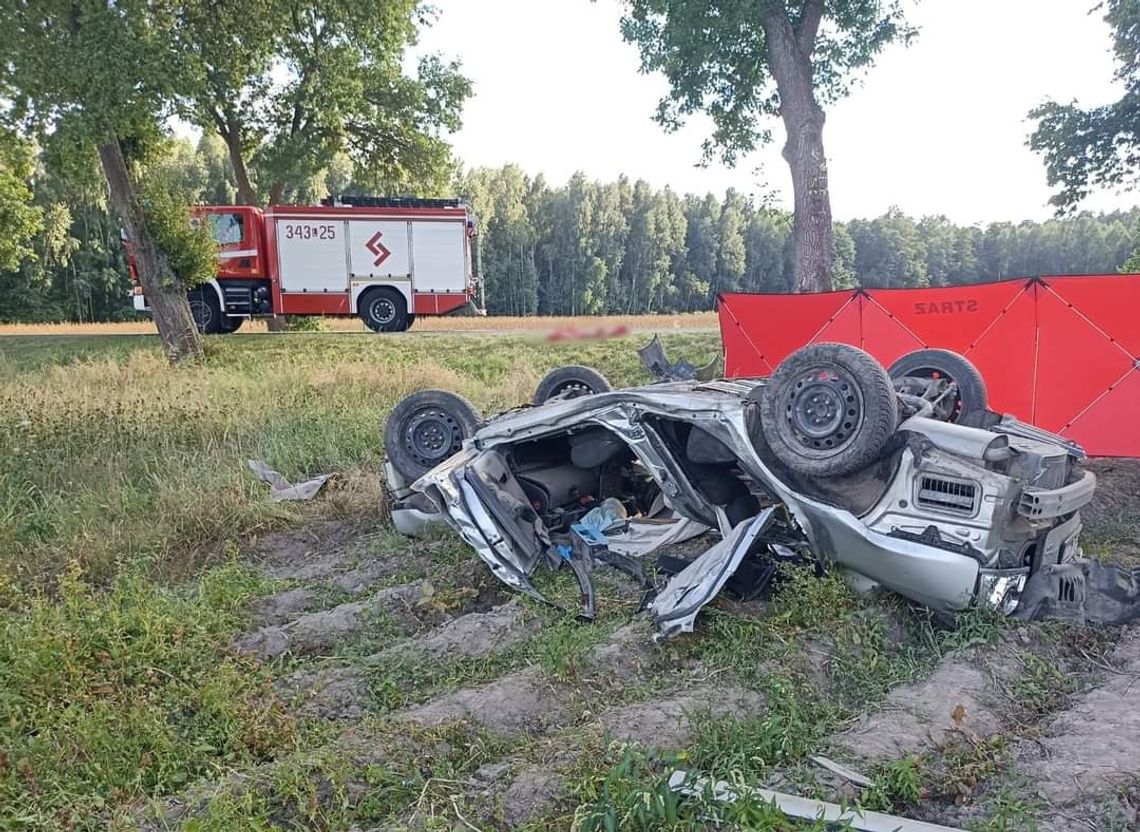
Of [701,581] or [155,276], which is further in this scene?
[155,276]

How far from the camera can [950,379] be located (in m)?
5.05

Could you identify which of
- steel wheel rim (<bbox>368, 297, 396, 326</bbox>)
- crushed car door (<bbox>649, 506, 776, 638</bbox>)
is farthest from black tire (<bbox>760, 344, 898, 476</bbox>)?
steel wheel rim (<bbox>368, 297, 396, 326</bbox>)

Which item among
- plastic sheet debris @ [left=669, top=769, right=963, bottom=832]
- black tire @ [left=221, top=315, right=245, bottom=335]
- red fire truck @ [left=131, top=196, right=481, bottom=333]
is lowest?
plastic sheet debris @ [left=669, top=769, right=963, bottom=832]

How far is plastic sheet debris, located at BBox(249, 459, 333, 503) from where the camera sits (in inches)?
265

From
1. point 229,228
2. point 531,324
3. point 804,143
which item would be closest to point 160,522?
point 531,324

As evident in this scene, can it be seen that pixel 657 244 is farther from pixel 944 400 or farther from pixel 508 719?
pixel 508 719

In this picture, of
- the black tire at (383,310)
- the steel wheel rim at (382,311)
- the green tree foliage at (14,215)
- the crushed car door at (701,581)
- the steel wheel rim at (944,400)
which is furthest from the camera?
the green tree foliage at (14,215)

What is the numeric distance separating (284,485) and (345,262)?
9674 mm

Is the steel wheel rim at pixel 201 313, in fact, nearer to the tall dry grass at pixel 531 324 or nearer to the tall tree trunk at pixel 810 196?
→ the tall dry grass at pixel 531 324

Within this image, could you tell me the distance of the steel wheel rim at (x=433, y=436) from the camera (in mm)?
5496

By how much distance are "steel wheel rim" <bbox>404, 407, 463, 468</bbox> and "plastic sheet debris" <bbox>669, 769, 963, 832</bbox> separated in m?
3.28

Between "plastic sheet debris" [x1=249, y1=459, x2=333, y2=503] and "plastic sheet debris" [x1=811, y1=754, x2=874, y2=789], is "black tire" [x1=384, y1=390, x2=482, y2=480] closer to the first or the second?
"plastic sheet debris" [x1=249, y1=459, x2=333, y2=503]

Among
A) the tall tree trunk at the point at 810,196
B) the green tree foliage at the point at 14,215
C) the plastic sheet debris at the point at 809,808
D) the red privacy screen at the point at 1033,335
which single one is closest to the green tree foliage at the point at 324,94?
the green tree foliage at the point at 14,215

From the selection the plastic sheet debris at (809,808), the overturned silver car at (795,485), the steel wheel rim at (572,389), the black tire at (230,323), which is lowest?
the plastic sheet debris at (809,808)
